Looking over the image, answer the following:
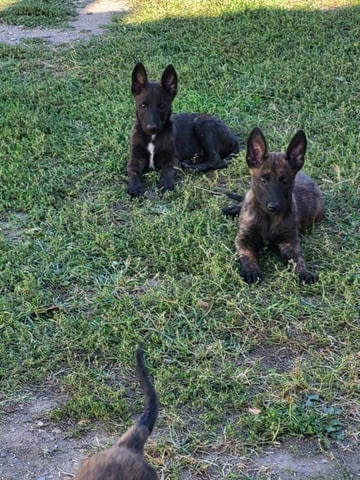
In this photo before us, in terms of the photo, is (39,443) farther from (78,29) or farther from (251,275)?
(78,29)

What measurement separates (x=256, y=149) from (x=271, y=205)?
1.45 feet

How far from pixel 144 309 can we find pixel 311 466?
1550 millimetres

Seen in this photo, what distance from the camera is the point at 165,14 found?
11609 millimetres

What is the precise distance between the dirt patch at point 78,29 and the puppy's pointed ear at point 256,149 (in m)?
5.92

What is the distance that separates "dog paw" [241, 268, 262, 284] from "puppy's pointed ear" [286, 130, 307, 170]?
813mm

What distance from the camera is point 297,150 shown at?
5.48 meters

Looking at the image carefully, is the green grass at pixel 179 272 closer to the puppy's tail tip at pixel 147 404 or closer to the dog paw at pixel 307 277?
the dog paw at pixel 307 277

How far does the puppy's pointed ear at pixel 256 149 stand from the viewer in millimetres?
5496

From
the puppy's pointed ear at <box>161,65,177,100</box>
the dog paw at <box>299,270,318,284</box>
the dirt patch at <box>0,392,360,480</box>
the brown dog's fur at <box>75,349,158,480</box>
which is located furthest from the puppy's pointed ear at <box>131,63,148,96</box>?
the brown dog's fur at <box>75,349,158,480</box>

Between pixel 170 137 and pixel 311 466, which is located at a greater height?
pixel 170 137

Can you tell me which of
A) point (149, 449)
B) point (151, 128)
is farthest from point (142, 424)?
point (151, 128)

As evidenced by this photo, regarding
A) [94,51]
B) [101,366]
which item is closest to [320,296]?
[101,366]

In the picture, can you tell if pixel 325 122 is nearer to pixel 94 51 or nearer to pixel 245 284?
pixel 245 284

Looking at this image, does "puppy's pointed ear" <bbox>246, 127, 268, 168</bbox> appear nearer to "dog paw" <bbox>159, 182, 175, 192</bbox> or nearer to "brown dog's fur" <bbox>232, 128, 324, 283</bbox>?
"brown dog's fur" <bbox>232, 128, 324, 283</bbox>
